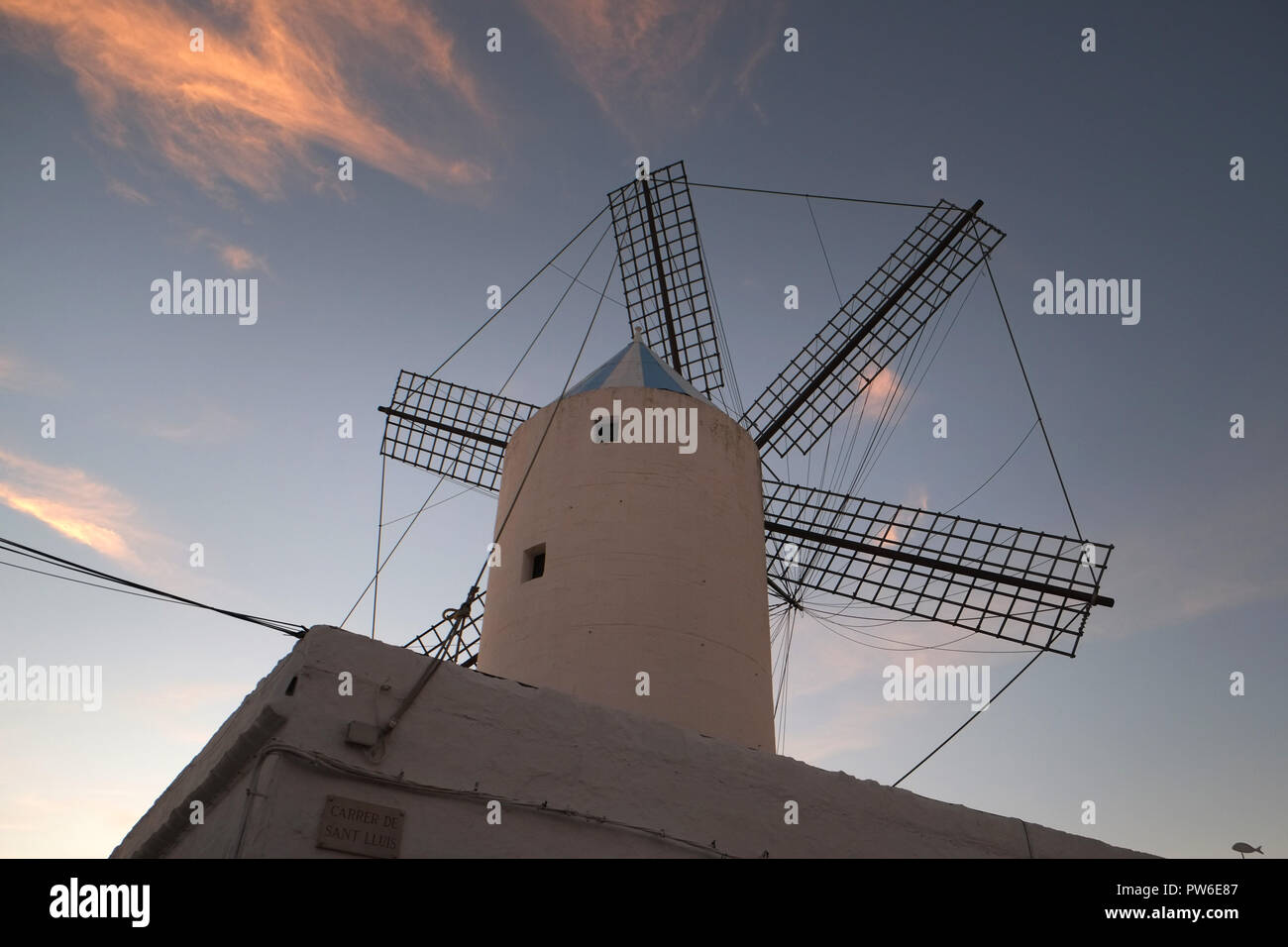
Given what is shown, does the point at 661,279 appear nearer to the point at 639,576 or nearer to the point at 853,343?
the point at 853,343

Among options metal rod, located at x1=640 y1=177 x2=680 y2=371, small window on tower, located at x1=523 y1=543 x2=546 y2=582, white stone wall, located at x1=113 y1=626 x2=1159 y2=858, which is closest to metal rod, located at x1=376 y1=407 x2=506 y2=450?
metal rod, located at x1=640 y1=177 x2=680 y2=371

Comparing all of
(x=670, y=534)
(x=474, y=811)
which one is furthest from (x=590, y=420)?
(x=474, y=811)

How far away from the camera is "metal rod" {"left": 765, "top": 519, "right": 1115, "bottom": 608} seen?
32.7 feet

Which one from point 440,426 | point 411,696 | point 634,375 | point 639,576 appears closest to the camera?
point 411,696

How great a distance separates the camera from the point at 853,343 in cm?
1338

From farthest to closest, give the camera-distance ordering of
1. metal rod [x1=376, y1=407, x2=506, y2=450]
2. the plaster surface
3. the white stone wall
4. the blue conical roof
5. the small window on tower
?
1. metal rod [x1=376, y1=407, x2=506, y2=450]
2. the blue conical roof
3. the small window on tower
4. the plaster surface
5. the white stone wall

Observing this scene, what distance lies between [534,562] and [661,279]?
6.39m

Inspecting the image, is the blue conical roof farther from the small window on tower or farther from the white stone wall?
the white stone wall

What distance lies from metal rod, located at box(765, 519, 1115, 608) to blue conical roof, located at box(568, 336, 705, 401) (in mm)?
3199

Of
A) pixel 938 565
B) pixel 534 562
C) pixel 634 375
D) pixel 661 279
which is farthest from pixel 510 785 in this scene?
pixel 661 279

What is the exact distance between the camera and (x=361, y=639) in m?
5.14

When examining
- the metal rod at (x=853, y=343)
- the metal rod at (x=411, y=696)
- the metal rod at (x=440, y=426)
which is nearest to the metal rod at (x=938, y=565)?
the metal rod at (x=853, y=343)
